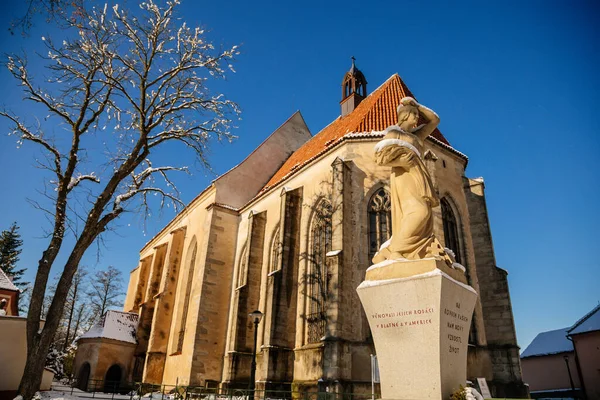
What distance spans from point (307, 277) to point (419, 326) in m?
10.1

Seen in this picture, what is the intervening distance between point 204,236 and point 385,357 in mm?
17132

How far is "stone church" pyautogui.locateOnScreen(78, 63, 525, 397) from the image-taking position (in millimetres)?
12484

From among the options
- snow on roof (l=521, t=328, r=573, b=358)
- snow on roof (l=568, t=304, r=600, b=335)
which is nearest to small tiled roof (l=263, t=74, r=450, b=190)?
snow on roof (l=568, t=304, r=600, b=335)

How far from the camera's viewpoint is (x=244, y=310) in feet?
54.6

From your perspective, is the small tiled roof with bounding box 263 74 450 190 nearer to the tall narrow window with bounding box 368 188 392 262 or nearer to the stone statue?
Answer: the tall narrow window with bounding box 368 188 392 262

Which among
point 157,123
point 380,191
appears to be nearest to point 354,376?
point 380,191

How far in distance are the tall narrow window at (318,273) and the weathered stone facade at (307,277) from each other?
0.13 ft

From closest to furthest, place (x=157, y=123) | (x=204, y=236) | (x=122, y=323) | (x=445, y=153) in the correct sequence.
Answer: (x=157, y=123)
(x=445, y=153)
(x=204, y=236)
(x=122, y=323)

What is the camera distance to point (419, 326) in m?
4.61

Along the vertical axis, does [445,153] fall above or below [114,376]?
above

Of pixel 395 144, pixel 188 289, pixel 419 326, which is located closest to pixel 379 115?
pixel 395 144

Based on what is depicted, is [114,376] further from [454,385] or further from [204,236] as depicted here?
[454,385]

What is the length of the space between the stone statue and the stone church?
22.2 ft

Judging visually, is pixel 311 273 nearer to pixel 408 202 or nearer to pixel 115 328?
pixel 408 202
